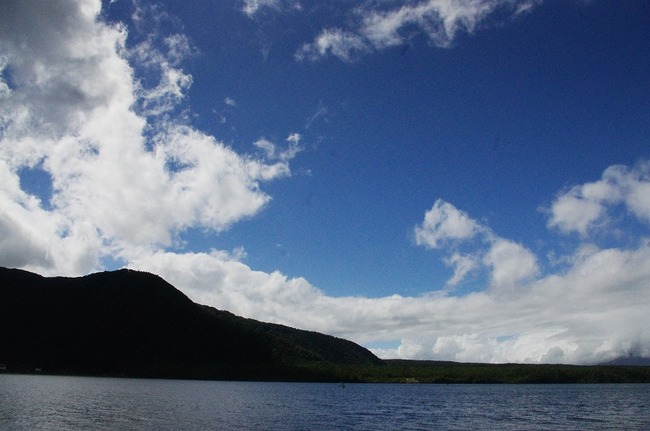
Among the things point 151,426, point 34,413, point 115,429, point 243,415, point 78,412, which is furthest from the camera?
point 243,415

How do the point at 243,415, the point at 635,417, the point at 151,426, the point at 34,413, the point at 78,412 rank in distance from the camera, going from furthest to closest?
the point at 635,417 → the point at 243,415 → the point at 78,412 → the point at 34,413 → the point at 151,426

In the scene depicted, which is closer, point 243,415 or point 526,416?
point 243,415

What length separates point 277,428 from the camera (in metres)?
76.4

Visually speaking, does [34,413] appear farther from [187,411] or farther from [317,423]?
[317,423]

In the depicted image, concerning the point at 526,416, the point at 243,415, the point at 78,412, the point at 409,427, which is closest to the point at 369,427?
the point at 409,427

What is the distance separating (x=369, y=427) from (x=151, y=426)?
3427 cm

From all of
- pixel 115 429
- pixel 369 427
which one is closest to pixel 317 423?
pixel 369 427

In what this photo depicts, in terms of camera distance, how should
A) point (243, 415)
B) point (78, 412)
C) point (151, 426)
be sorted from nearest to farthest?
point (151, 426)
point (78, 412)
point (243, 415)

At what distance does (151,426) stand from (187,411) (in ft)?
85.5

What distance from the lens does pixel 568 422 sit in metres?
92.6

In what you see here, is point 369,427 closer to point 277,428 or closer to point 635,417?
point 277,428

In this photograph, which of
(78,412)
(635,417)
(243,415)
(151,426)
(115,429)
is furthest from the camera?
(635,417)

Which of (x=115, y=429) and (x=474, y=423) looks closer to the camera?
(x=115, y=429)

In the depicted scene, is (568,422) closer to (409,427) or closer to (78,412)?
(409,427)
